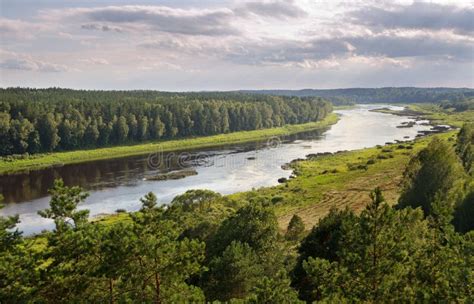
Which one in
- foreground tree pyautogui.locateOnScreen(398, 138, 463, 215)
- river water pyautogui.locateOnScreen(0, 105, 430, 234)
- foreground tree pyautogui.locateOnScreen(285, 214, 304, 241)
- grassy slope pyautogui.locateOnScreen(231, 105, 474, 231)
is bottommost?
river water pyautogui.locateOnScreen(0, 105, 430, 234)

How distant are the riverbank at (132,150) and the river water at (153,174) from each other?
5.78 m

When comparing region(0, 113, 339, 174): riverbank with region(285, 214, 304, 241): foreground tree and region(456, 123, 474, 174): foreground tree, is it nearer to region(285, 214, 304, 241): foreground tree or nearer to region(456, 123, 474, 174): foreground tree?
region(285, 214, 304, 241): foreground tree

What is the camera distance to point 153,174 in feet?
294

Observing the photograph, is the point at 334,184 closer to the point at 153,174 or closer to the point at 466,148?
the point at 466,148

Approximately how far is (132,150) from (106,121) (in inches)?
629

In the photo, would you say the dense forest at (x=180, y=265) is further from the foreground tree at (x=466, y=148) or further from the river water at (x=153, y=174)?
the foreground tree at (x=466, y=148)

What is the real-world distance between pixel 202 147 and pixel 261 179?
50.0 m

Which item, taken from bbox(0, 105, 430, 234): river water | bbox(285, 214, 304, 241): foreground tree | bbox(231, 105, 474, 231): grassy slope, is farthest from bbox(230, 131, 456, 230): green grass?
bbox(285, 214, 304, 241): foreground tree

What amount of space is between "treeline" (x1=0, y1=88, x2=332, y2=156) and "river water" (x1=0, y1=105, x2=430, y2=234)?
664 inches

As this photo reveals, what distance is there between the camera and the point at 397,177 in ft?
247

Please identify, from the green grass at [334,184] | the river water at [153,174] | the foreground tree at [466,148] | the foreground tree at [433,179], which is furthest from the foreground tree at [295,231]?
the river water at [153,174]

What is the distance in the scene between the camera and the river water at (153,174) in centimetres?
6688

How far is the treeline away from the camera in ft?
358

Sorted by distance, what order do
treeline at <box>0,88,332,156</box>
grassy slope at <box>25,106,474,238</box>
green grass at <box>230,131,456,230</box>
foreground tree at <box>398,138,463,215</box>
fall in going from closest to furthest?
foreground tree at <box>398,138,463,215</box>
grassy slope at <box>25,106,474,238</box>
green grass at <box>230,131,456,230</box>
treeline at <box>0,88,332,156</box>
